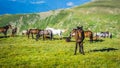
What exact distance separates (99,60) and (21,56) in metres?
10.1

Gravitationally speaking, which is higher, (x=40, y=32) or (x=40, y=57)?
(x=40, y=32)

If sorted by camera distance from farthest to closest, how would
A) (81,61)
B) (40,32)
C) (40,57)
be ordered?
(40,32), (40,57), (81,61)

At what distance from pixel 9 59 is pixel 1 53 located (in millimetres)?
4604

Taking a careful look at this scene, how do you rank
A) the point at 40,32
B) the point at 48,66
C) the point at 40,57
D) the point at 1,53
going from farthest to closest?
1. the point at 40,32
2. the point at 1,53
3. the point at 40,57
4. the point at 48,66

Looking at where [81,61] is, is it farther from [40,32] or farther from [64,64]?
[40,32]

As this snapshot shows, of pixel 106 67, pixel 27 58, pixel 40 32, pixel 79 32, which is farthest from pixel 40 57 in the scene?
pixel 40 32

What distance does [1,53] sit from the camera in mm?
34938

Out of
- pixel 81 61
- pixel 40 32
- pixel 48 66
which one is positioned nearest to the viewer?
pixel 48 66

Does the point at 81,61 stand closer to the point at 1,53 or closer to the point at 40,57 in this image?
the point at 40,57

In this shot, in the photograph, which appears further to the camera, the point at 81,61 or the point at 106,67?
the point at 81,61

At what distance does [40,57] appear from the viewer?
3177 cm

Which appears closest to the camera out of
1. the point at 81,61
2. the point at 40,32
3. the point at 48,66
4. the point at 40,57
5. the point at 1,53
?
the point at 48,66

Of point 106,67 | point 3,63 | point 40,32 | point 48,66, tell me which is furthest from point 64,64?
point 40,32

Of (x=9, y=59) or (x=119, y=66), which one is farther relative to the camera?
(x=9, y=59)
